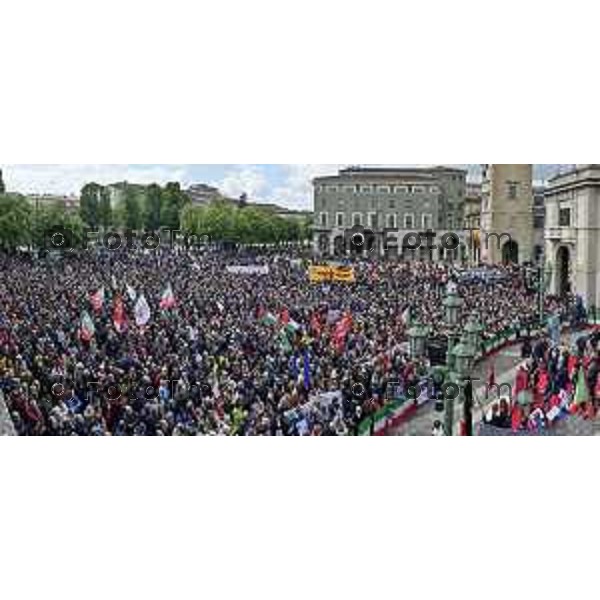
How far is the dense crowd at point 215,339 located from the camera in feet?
23.1

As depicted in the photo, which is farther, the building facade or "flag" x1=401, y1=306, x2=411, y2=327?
"flag" x1=401, y1=306, x2=411, y2=327

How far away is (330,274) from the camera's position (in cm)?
750

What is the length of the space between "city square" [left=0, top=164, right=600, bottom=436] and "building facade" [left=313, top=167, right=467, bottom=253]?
2 cm

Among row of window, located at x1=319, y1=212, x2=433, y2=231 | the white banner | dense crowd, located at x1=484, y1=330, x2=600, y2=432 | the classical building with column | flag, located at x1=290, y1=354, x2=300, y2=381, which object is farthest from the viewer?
the white banner

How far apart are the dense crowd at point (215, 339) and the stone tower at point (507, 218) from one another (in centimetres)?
→ 19

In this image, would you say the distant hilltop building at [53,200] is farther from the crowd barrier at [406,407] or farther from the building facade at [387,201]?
the crowd barrier at [406,407]

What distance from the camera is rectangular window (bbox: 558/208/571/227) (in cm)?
725

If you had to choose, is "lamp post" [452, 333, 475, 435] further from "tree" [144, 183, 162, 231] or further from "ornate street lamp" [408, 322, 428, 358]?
"tree" [144, 183, 162, 231]

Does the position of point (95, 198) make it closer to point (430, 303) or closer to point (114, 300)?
point (114, 300)

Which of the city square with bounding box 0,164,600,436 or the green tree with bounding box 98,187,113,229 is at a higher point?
the green tree with bounding box 98,187,113,229

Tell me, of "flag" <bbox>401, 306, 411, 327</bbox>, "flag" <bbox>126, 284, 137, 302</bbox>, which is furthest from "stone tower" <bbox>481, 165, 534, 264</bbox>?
"flag" <bbox>126, 284, 137, 302</bbox>

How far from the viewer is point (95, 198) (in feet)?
23.5
